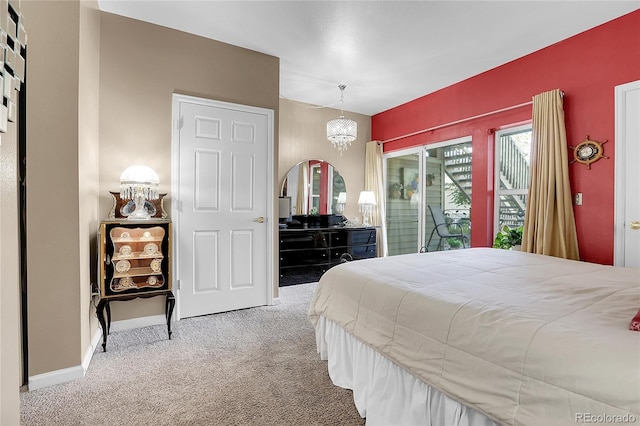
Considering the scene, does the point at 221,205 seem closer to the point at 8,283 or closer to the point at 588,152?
the point at 8,283

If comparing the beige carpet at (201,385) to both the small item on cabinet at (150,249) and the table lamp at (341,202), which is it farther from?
the table lamp at (341,202)

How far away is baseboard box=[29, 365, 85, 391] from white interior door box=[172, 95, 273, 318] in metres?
1.06

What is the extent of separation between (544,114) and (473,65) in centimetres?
98

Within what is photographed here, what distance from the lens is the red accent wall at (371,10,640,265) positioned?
2699mm

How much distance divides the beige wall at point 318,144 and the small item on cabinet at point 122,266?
8.25 ft

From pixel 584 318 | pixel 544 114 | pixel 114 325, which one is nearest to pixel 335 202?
pixel 544 114

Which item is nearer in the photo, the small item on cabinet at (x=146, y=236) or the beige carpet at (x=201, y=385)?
the beige carpet at (x=201, y=385)

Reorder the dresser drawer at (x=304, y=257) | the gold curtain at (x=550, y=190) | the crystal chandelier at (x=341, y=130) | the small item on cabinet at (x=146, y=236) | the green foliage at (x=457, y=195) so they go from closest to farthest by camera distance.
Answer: the small item on cabinet at (x=146, y=236) → the gold curtain at (x=550, y=190) → the crystal chandelier at (x=341, y=130) → the dresser drawer at (x=304, y=257) → the green foliage at (x=457, y=195)

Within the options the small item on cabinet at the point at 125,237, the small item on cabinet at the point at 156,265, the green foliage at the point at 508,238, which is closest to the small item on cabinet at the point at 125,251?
the small item on cabinet at the point at 125,237

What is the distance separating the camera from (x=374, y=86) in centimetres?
420

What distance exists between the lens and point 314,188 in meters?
4.99

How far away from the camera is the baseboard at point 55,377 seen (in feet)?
6.12

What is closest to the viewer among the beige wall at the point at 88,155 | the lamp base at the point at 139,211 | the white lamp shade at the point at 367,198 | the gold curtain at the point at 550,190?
the beige wall at the point at 88,155

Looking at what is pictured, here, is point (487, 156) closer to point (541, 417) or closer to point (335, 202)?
point (335, 202)
